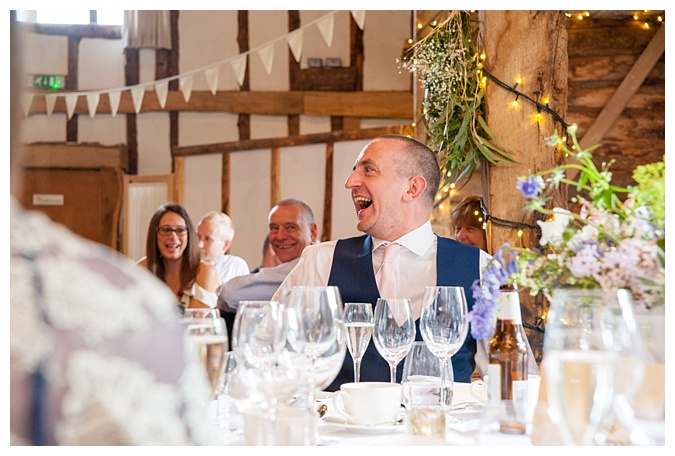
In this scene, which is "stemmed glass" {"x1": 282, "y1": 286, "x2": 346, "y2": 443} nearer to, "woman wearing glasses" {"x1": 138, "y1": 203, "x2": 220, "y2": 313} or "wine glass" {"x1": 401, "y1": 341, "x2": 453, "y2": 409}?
"wine glass" {"x1": 401, "y1": 341, "x2": 453, "y2": 409}

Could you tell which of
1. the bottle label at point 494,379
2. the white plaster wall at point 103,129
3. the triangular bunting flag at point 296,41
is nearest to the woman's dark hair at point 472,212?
the bottle label at point 494,379

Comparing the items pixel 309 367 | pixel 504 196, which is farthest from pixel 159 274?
pixel 309 367

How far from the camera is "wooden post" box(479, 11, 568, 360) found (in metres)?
3.00

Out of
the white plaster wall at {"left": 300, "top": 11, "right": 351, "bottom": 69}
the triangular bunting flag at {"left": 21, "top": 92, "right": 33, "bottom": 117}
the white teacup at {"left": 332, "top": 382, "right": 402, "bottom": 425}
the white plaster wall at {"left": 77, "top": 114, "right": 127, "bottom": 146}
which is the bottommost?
the white teacup at {"left": 332, "top": 382, "right": 402, "bottom": 425}

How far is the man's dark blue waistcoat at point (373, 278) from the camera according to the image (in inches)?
91.9

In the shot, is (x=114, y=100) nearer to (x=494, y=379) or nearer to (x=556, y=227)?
(x=494, y=379)

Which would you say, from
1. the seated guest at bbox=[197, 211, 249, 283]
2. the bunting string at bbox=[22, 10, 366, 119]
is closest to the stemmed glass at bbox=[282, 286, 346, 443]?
the seated guest at bbox=[197, 211, 249, 283]

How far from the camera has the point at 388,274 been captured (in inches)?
102

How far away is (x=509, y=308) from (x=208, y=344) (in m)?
0.63

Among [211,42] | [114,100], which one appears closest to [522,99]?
[114,100]

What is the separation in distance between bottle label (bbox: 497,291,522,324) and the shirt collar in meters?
1.11

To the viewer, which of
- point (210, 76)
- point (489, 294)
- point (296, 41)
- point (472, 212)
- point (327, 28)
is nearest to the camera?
point (489, 294)

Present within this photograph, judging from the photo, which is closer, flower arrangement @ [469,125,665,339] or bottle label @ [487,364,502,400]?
flower arrangement @ [469,125,665,339]

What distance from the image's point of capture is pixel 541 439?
107 centimetres
